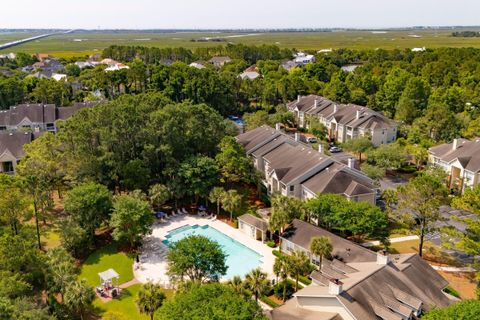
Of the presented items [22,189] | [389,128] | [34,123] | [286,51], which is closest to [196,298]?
[22,189]

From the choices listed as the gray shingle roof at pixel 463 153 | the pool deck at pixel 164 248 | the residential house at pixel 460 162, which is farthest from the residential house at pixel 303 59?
the pool deck at pixel 164 248

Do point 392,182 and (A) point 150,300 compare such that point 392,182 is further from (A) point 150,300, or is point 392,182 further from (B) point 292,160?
(A) point 150,300

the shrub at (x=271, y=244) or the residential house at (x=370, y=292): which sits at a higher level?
the residential house at (x=370, y=292)

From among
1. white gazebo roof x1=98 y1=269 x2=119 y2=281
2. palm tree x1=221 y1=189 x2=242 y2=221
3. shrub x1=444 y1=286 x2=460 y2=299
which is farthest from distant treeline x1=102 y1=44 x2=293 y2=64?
shrub x1=444 y1=286 x2=460 y2=299

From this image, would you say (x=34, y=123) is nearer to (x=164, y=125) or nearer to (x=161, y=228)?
(x=164, y=125)

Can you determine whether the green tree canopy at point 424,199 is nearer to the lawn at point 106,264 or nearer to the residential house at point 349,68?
the lawn at point 106,264

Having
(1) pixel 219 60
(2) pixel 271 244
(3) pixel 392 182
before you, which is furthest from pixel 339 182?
(1) pixel 219 60

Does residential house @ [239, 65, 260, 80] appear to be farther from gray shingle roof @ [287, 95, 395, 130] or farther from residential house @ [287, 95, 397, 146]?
residential house @ [287, 95, 397, 146]
